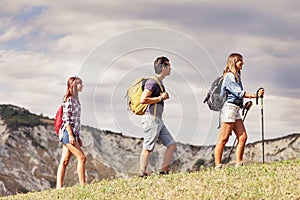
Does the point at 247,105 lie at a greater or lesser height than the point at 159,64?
lesser

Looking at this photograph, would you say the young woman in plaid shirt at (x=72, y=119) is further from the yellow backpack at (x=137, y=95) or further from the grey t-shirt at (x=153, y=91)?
the grey t-shirt at (x=153, y=91)

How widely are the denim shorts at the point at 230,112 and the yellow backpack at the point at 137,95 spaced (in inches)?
54.9

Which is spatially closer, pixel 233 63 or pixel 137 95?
pixel 137 95

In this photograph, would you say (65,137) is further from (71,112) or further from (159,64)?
(159,64)

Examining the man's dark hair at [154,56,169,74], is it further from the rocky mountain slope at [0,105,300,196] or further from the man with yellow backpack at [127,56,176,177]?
the rocky mountain slope at [0,105,300,196]

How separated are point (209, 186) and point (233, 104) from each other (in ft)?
8.57

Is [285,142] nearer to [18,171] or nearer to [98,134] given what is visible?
[18,171]

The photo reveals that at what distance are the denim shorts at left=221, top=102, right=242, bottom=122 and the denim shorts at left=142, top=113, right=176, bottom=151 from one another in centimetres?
115

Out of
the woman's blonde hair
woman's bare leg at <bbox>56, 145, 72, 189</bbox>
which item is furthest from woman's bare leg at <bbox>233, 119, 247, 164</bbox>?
woman's bare leg at <bbox>56, 145, 72, 189</bbox>

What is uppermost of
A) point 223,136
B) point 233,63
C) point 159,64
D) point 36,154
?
point 36,154

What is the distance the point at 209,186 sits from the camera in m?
12.4

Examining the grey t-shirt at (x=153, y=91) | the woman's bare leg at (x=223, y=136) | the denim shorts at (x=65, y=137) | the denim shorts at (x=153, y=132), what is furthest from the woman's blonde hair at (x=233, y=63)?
the denim shorts at (x=65, y=137)

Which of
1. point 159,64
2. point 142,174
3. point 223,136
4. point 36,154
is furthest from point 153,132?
point 36,154

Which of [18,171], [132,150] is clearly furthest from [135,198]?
[18,171]
